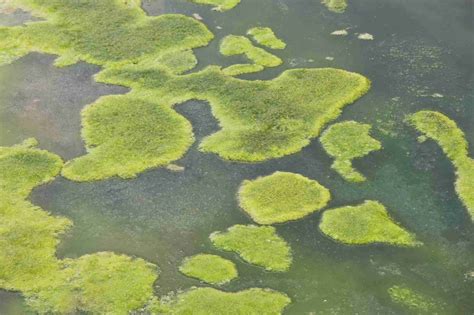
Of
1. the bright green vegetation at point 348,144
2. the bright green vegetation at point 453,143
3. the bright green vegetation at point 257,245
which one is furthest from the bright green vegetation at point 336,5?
the bright green vegetation at point 257,245

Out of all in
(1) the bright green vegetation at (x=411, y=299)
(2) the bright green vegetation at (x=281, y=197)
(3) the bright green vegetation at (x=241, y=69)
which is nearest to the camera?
(1) the bright green vegetation at (x=411, y=299)

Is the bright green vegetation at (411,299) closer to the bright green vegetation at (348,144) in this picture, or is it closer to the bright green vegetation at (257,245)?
the bright green vegetation at (257,245)

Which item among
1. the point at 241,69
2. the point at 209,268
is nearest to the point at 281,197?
the point at 209,268

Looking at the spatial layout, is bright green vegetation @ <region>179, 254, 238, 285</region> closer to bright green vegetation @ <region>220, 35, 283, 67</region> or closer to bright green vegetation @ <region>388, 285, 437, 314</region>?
bright green vegetation @ <region>388, 285, 437, 314</region>

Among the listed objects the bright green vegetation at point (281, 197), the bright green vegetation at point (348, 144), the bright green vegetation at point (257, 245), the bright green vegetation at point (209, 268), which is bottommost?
the bright green vegetation at point (209, 268)

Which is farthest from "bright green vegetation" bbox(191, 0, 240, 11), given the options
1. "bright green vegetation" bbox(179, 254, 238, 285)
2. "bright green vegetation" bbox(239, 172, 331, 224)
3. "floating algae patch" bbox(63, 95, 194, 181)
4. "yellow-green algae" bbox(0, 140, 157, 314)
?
"bright green vegetation" bbox(179, 254, 238, 285)

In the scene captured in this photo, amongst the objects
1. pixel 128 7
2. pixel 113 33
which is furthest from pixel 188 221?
pixel 128 7

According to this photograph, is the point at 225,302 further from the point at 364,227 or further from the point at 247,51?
the point at 247,51
